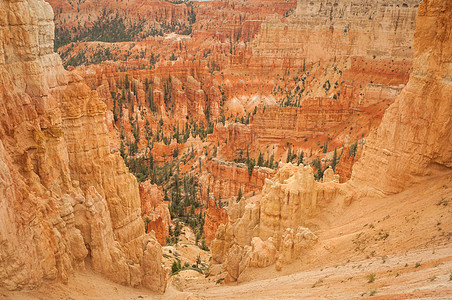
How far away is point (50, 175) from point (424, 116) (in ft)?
49.0

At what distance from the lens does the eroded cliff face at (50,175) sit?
35.1 feet

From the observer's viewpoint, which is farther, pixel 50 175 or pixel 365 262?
pixel 50 175

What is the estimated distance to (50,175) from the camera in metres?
13.6

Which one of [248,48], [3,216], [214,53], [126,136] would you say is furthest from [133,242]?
[214,53]

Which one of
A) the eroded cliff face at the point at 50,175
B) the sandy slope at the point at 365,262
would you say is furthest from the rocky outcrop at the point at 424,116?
the eroded cliff face at the point at 50,175

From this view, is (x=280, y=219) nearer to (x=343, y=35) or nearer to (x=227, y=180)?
(x=227, y=180)

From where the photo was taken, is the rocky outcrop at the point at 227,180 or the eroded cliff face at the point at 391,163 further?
the rocky outcrop at the point at 227,180

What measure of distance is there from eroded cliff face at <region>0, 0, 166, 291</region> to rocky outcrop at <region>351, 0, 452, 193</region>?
11.2 meters

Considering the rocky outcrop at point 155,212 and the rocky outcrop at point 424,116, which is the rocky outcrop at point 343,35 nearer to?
the rocky outcrop at point 155,212

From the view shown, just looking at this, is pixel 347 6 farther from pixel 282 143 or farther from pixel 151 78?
pixel 282 143

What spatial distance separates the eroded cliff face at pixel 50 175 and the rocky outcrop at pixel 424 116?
11171 mm

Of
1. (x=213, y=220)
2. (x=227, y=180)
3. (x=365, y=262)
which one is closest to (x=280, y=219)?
(x=365, y=262)

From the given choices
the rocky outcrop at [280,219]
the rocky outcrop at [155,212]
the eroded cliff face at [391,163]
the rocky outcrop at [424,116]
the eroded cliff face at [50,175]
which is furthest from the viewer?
the rocky outcrop at [155,212]

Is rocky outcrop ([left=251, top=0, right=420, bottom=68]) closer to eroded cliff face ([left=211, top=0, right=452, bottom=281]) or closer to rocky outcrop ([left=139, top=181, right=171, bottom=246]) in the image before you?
rocky outcrop ([left=139, top=181, right=171, bottom=246])
